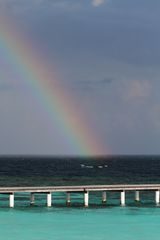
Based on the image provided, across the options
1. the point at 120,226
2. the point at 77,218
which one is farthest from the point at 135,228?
the point at 77,218

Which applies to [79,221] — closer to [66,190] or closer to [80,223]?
[80,223]

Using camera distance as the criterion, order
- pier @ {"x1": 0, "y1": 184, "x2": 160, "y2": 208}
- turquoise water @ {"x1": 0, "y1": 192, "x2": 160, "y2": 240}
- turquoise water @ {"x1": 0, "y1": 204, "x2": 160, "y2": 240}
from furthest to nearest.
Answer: pier @ {"x1": 0, "y1": 184, "x2": 160, "y2": 208}
turquoise water @ {"x1": 0, "y1": 192, "x2": 160, "y2": 240}
turquoise water @ {"x1": 0, "y1": 204, "x2": 160, "y2": 240}

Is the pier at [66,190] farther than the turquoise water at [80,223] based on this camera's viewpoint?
Yes

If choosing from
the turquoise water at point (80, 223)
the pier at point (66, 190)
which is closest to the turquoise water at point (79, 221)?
the turquoise water at point (80, 223)

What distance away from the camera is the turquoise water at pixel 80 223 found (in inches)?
2324

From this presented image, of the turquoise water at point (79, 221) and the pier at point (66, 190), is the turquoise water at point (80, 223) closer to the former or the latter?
the turquoise water at point (79, 221)

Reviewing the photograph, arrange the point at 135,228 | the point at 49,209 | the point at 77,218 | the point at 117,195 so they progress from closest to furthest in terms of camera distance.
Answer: the point at 135,228, the point at 77,218, the point at 49,209, the point at 117,195

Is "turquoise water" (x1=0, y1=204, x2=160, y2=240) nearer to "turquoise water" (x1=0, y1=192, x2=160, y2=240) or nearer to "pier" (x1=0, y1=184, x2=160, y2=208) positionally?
"turquoise water" (x1=0, y1=192, x2=160, y2=240)

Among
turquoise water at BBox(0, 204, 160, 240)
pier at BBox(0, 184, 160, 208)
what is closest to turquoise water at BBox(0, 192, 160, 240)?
turquoise water at BBox(0, 204, 160, 240)

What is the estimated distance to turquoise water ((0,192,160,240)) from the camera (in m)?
59.2

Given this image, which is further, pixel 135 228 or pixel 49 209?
pixel 49 209

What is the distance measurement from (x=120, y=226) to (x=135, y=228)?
5.51 ft

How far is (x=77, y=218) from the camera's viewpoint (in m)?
68.9

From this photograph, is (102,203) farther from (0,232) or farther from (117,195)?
(0,232)
